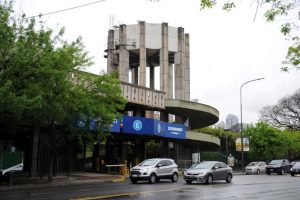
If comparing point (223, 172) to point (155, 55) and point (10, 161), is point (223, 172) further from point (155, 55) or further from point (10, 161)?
point (155, 55)

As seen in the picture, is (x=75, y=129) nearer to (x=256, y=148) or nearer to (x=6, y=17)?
(x=6, y=17)

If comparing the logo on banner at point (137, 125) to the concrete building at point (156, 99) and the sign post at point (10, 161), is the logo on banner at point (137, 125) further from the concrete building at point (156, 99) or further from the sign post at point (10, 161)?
the sign post at point (10, 161)

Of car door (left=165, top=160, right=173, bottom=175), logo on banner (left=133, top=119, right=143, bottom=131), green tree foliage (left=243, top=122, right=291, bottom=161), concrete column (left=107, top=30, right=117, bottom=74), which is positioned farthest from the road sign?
green tree foliage (left=243, top=122, right=291, bottom=161)

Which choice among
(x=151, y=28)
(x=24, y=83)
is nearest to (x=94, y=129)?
(x=24, y=83)

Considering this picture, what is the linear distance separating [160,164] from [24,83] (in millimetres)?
10210

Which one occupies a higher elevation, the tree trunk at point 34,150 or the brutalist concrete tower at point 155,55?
the brutalist concrete tower at point 155,55

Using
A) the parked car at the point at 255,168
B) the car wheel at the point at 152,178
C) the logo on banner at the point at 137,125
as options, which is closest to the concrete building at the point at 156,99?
the logo on banner at the point at 137,125

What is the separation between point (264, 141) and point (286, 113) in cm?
3011

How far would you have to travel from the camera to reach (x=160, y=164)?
28.5m

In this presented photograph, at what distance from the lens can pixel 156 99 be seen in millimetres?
44375

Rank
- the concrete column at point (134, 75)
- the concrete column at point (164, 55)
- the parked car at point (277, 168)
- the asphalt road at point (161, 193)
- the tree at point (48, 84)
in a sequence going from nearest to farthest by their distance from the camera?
the asphalt road at point (161, 193) → the tree at point (48, 84) → the parked car at point (277, 168) → the concrete column at point (164, 55) → the concrete column at point (134, 75)

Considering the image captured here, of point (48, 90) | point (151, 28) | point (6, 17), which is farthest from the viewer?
point (151, 28)

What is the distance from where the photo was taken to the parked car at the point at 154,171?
89.6ft

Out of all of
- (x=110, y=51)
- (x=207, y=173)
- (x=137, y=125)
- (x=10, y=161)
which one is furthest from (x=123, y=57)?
(x=207, y=173)
